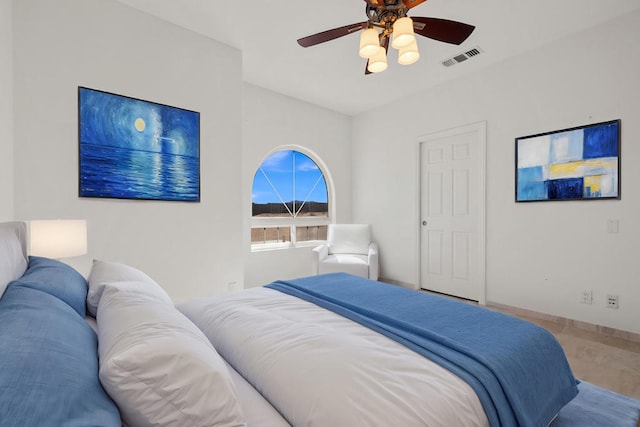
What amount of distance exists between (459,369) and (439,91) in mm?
3693

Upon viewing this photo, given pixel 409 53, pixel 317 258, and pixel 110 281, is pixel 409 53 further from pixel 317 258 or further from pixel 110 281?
pixel 317 258

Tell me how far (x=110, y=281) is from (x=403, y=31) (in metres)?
1.94

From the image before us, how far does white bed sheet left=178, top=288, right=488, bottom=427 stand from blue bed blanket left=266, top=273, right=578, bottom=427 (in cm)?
6

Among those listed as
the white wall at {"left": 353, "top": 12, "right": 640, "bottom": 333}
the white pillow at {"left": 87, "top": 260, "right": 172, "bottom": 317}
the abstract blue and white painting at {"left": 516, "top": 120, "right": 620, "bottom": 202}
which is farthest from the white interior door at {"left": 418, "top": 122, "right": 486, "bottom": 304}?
the white pillow at {"left": 87, "top": 260, "right": 172, "bottom": 317}

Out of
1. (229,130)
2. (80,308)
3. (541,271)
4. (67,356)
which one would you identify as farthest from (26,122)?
(541,271)

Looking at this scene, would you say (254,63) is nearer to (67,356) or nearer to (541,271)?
(67,356)

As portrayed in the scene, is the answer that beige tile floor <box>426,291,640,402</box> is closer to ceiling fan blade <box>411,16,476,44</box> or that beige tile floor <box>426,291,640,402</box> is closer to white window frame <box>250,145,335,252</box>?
ceiling fan blade <box>411,16,476,44</box>

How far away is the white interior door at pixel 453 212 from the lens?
3582 millimetres

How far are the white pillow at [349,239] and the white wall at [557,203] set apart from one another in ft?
2.37

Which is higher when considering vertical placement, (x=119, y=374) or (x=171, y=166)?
(x=171, y=166)

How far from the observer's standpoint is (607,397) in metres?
1.73

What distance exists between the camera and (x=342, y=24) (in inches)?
105

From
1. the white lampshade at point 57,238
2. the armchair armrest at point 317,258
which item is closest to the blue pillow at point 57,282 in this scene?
the white lampshade at point 57,238

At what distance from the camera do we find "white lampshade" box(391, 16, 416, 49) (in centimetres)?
174
